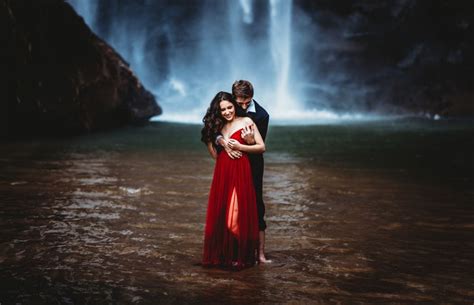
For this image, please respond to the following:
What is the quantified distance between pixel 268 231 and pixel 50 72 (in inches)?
499

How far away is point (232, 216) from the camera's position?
4625mm

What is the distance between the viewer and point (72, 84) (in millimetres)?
17516

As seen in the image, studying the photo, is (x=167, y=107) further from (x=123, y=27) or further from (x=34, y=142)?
(x=34, y=142)

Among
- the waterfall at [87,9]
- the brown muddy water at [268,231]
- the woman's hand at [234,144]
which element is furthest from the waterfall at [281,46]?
the woman's hand at [234,144]

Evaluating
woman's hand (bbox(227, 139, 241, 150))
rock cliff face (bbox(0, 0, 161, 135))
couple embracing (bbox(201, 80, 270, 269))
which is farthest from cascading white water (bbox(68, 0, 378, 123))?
woman's hand (bbox(227, 139, 241, 150))

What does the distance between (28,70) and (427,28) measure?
20366mm

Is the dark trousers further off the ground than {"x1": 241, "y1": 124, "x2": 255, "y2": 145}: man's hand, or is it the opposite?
{"x1": 241, "y1": 124, "x2": 255, "y2": 145}: man's hand

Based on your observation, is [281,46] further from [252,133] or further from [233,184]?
[233,184]

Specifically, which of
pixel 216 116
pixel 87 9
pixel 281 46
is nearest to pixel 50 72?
Result: pixel 216 116

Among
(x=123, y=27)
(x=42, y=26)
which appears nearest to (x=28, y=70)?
(x=42, y=26)

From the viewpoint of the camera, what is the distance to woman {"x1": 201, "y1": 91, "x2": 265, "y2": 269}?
4625mm

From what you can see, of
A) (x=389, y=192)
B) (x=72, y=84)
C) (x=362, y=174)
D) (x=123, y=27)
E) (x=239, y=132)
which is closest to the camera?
(x=239, y=132)

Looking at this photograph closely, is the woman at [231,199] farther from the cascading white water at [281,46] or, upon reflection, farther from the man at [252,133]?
the cascading white water at [281,46]

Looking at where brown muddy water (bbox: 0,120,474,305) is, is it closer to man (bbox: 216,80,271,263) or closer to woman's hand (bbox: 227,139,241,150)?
man (bbox: 216,80,271,263)
